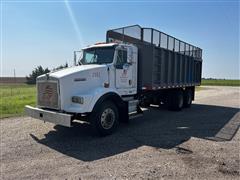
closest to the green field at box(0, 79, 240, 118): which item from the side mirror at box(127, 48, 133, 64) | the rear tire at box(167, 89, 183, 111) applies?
the side mirror at box(127, 48, 133, 64)

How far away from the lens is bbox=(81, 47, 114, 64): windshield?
818 cm

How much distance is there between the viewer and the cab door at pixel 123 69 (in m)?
8.23

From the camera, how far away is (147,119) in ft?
33.8

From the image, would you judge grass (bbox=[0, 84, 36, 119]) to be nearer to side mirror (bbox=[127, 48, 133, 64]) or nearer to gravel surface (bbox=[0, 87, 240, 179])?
gravel surface (bbox=[0, 87, 240, 179])

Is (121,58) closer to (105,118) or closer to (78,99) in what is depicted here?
(105,118)

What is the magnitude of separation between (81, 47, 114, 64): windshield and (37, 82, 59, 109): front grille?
74.9 inches

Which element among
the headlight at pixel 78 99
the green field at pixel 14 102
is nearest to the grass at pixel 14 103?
the green field at pixel 14 102

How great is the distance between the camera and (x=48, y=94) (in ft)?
23.8

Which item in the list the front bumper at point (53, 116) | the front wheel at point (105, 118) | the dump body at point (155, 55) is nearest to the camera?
the front bumper at point (53, 116)

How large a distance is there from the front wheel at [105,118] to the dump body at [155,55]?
7.43 ft

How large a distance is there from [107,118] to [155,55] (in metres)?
3.67

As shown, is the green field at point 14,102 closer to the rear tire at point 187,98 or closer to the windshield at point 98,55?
the windshield at point 98,55

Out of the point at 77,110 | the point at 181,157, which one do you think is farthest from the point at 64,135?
the point at 181,157

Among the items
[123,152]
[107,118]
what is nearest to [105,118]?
[107,118]
